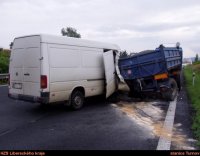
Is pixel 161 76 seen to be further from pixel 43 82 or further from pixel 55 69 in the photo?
pixel 43 82

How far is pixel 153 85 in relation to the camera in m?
14.1

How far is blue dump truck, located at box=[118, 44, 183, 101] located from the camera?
13875 millimetres

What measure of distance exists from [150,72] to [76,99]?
12.9ft

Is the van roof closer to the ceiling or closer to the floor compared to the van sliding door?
closer to the ceiling

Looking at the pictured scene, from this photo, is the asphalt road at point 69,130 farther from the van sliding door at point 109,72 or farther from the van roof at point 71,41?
the van roof at point 71,41

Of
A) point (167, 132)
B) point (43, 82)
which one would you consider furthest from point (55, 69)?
point (167, 132)

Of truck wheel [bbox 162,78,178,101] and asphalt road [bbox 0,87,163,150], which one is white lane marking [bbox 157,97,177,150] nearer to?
asphalt road [bbox 0,87,163,150]

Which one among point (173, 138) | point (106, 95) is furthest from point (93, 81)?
point (173, 138)

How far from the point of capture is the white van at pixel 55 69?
33.4ft

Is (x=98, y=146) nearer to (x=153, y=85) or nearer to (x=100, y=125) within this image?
(x=100, y=125)

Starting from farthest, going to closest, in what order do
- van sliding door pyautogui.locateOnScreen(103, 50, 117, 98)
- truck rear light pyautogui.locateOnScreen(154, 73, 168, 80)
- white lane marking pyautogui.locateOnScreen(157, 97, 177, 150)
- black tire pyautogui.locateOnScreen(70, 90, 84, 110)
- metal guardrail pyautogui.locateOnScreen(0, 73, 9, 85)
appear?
metal guardrail pyautogui.locateOnScreen(0, 73, 9, 85) < truck rear light pyautogui.locateOnScreen(154, 73, 168, 80) < van sliding door pyautogui.locateOnScreen(103, 50, 117, 98) < black tire pyautogui.locateOnScreen(70, 90, 84, 110) < white lane marking pyautogui.locateOnScreen(157, 97, 177, 150)

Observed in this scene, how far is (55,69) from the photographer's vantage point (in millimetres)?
10414

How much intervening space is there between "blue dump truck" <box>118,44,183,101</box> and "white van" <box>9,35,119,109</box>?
181 cm

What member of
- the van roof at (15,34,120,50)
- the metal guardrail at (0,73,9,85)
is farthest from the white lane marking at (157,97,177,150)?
the metal guardrail at (0,73,9,85)
